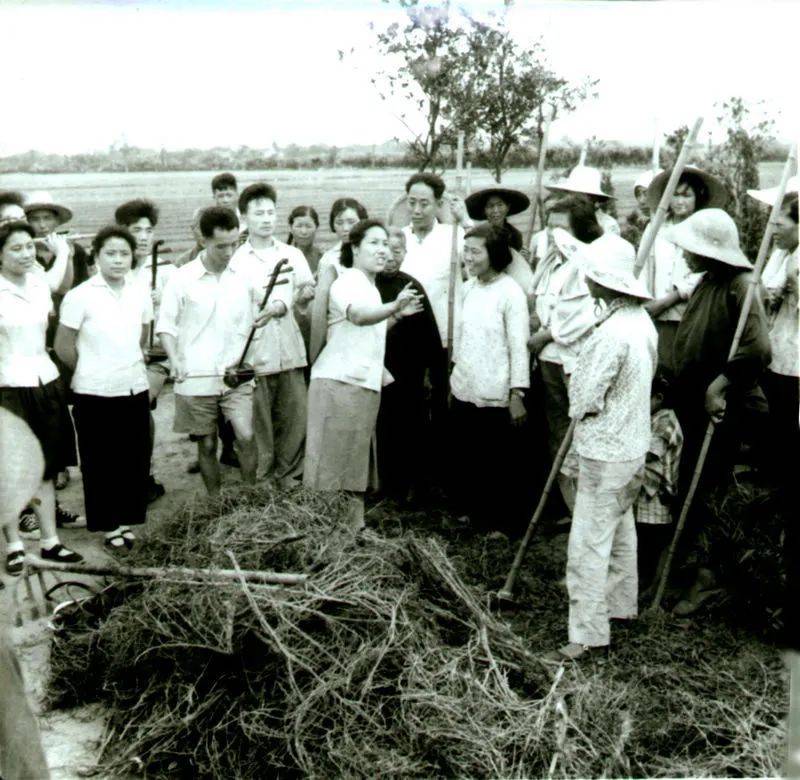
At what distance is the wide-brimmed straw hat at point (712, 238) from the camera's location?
4570mm

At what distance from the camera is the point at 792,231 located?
4.85m

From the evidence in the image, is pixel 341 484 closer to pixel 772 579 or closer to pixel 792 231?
pixel 772 579

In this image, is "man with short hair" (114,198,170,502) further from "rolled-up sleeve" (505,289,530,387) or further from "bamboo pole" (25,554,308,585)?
"rolled-up sleeve" (505,289,530,387)

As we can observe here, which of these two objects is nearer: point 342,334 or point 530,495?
point 342,334

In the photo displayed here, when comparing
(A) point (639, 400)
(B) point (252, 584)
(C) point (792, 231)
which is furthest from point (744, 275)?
(B) point (252, 584)

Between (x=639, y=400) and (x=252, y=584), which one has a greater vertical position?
(x=639, y=400)

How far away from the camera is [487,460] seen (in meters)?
5.75

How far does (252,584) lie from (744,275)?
104 inches

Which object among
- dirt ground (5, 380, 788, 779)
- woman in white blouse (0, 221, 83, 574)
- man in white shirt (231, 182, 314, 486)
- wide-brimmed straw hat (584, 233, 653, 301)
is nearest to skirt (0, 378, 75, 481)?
woman in white blouse (0, 221, 83, 574)

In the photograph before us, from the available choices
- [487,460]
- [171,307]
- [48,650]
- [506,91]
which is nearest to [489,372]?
[487,460]

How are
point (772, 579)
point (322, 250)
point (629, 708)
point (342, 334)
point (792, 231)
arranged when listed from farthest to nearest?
point (322, 250) → point (342, 334) → point (792, 231) → point (772, 579) → point (629, 708)

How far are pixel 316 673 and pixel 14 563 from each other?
7.64 feet

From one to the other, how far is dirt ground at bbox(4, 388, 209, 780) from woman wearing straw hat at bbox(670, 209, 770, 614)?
8.76ft

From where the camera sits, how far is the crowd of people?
4367mm
